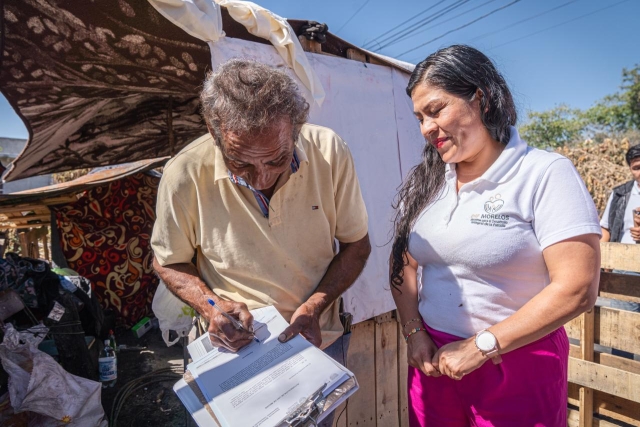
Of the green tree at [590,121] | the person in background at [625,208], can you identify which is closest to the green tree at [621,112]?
the green tree at [590,121]

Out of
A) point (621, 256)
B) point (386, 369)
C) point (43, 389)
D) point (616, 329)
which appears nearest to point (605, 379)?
point (616, 329)

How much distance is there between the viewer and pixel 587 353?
244 cm

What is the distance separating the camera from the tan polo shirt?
66.1 inches

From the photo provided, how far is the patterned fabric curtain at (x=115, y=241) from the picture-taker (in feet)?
17.6

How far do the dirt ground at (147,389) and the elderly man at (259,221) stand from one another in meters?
1.00

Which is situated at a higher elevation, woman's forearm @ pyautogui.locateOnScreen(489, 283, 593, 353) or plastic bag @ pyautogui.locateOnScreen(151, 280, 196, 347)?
woman's forearm @ pyautogui.locateOnScreen(489, 283, 593, 353)

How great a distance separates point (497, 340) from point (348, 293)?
126cm

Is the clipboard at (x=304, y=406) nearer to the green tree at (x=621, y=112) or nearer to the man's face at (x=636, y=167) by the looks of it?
the man's face at (x=636, y=167)

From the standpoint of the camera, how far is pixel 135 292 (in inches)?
221

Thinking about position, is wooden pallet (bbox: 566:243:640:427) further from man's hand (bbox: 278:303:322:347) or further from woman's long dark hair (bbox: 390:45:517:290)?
man's hand (bbox: 278:303:322:347)

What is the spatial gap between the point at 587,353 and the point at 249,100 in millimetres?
2309

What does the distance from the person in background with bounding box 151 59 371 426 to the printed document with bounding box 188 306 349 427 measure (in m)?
0.05

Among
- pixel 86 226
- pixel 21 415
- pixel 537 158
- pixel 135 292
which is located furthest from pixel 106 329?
pixel 537 158

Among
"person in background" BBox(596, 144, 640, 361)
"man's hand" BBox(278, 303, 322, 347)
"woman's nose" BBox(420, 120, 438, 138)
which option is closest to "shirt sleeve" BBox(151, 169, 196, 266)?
"man's hand" BBox(278, 303, 322, 347)
